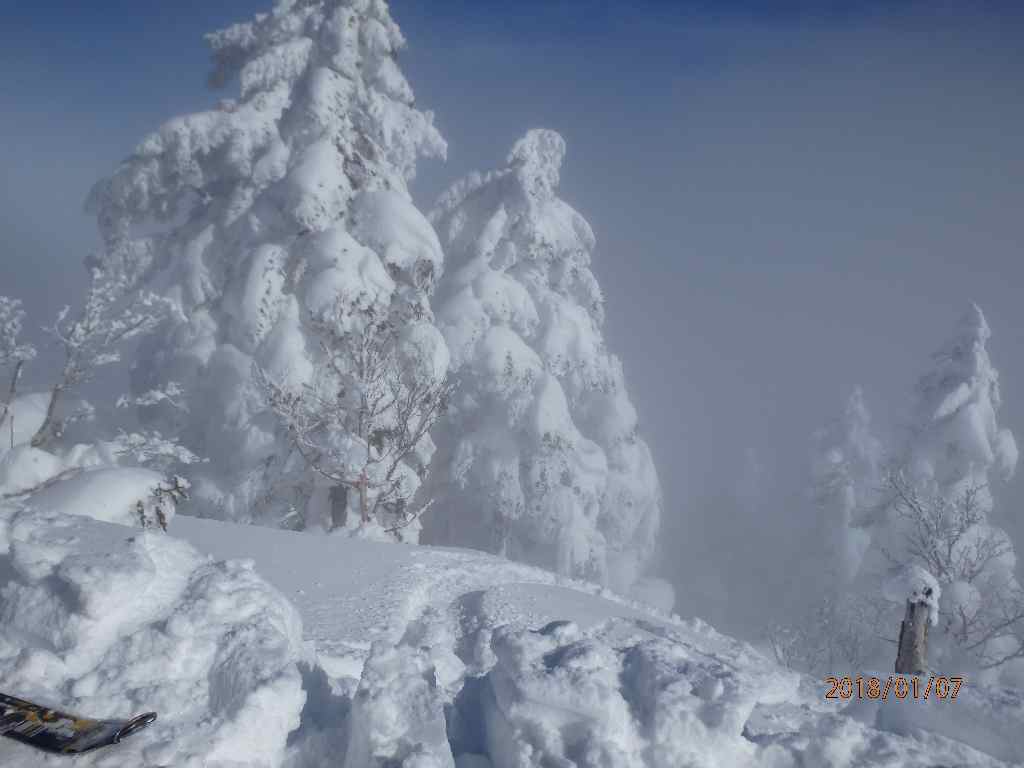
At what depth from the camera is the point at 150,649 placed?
11.7ft

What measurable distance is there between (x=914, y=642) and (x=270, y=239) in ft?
46.4

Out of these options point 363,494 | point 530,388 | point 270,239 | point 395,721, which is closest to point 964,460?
point 530,388

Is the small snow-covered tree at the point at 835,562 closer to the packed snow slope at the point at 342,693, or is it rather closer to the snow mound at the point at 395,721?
the packed snow slope at the point at 342,693

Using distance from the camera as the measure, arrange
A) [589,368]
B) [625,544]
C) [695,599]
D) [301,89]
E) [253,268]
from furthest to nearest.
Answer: [695,599] < [625,544] < [589,368] < [301,89] < [253,268]

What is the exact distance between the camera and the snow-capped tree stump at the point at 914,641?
6938 millimetres

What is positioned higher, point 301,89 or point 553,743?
point 301,89

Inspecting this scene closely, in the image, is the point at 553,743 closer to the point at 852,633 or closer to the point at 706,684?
the point at 706,684

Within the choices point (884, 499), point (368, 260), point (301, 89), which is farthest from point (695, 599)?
point (301, 89)

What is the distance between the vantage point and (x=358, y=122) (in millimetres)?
15633

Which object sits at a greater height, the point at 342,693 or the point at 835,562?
the point at 342,693

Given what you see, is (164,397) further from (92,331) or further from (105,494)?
(105,494)

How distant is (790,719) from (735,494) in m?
48.9

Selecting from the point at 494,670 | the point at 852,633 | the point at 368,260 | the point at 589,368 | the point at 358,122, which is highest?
the point at 358,122

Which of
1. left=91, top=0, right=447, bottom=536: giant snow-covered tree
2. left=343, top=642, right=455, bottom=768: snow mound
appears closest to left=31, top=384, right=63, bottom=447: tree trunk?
left=91, top=0, right=447, bottom=536: giant snow-covered tree
